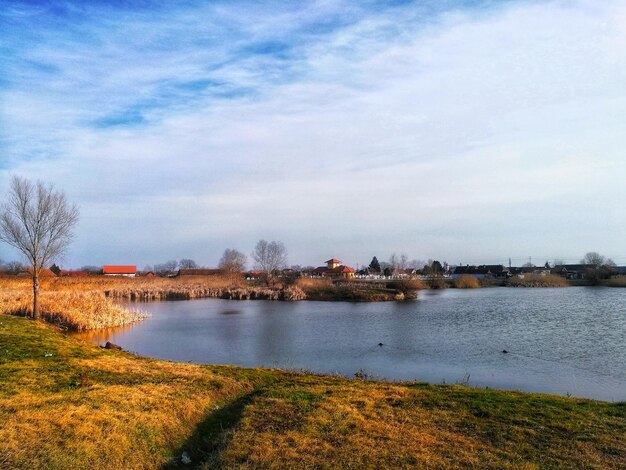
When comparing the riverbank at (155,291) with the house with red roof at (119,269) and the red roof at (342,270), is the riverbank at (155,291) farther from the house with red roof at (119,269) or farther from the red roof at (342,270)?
the house with red roof at (119,269)

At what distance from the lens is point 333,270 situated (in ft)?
341

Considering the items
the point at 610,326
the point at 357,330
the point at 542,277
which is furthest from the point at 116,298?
the point at 542,277

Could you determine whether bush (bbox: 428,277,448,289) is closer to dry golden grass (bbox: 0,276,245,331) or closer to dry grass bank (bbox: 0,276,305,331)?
dry grass bank (bbox: 0,276,305,331)

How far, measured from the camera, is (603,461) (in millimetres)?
6504

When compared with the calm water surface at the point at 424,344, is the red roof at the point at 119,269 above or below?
above

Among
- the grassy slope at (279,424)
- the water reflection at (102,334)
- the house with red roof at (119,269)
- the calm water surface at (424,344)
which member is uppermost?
the house with red roof at (119,269)

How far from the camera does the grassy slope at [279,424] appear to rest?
659 cm

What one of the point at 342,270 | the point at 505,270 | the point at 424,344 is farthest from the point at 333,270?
the point at 424,344

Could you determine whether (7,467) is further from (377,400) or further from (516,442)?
(516,442)

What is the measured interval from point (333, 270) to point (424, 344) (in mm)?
82380

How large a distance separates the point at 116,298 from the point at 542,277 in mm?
68354

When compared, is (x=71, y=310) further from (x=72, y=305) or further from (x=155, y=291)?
(x=155, y=291)

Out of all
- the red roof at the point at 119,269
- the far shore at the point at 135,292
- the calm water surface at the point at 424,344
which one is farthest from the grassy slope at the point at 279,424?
the red roof at the point at 119,269

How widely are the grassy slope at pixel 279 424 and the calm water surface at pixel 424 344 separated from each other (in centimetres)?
477
